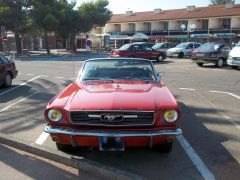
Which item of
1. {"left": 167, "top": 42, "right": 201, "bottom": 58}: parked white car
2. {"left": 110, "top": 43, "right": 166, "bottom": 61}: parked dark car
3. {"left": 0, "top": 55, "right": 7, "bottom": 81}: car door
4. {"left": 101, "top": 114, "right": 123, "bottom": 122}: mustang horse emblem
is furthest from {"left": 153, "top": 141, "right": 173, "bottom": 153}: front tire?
{"left": 167, "top": 42, "right": 201, "bottom": 58}: parked white car

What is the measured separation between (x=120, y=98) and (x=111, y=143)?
69 centimetres

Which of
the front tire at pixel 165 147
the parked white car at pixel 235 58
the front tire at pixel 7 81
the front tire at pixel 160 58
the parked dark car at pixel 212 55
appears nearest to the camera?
the front tire at pixel 165 147

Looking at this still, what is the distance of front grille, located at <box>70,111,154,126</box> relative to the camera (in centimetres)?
469

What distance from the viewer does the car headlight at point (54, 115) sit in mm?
4930

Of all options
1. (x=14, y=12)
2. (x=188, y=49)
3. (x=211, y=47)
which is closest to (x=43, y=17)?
(x=14, y=12)

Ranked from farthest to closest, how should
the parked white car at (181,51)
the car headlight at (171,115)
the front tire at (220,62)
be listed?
1. the parked white car at (181,51)
2. the front tire at (220,62)
3. the car headlight at (171,115)

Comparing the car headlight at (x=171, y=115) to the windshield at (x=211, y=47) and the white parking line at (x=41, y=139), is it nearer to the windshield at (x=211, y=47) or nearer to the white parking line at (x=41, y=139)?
the white parking line at (x=41, y=139)

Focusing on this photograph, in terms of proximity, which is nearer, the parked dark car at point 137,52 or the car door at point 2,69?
the car door at point 2,69

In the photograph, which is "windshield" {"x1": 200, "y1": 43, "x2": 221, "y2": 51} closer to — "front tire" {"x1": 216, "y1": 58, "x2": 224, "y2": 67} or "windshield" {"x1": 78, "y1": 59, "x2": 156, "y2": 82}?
"front tire" {"x1": 216, "y1": 58, "x2": 224, "y2": 67}

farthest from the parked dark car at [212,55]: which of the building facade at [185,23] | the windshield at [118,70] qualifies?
the building facade at [185,23]

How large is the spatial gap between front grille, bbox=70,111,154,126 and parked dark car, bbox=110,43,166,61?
20942mm

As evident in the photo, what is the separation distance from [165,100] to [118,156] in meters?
1.11

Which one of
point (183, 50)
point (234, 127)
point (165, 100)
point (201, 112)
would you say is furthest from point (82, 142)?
point (183, 50)

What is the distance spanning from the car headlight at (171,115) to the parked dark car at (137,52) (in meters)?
20.8
